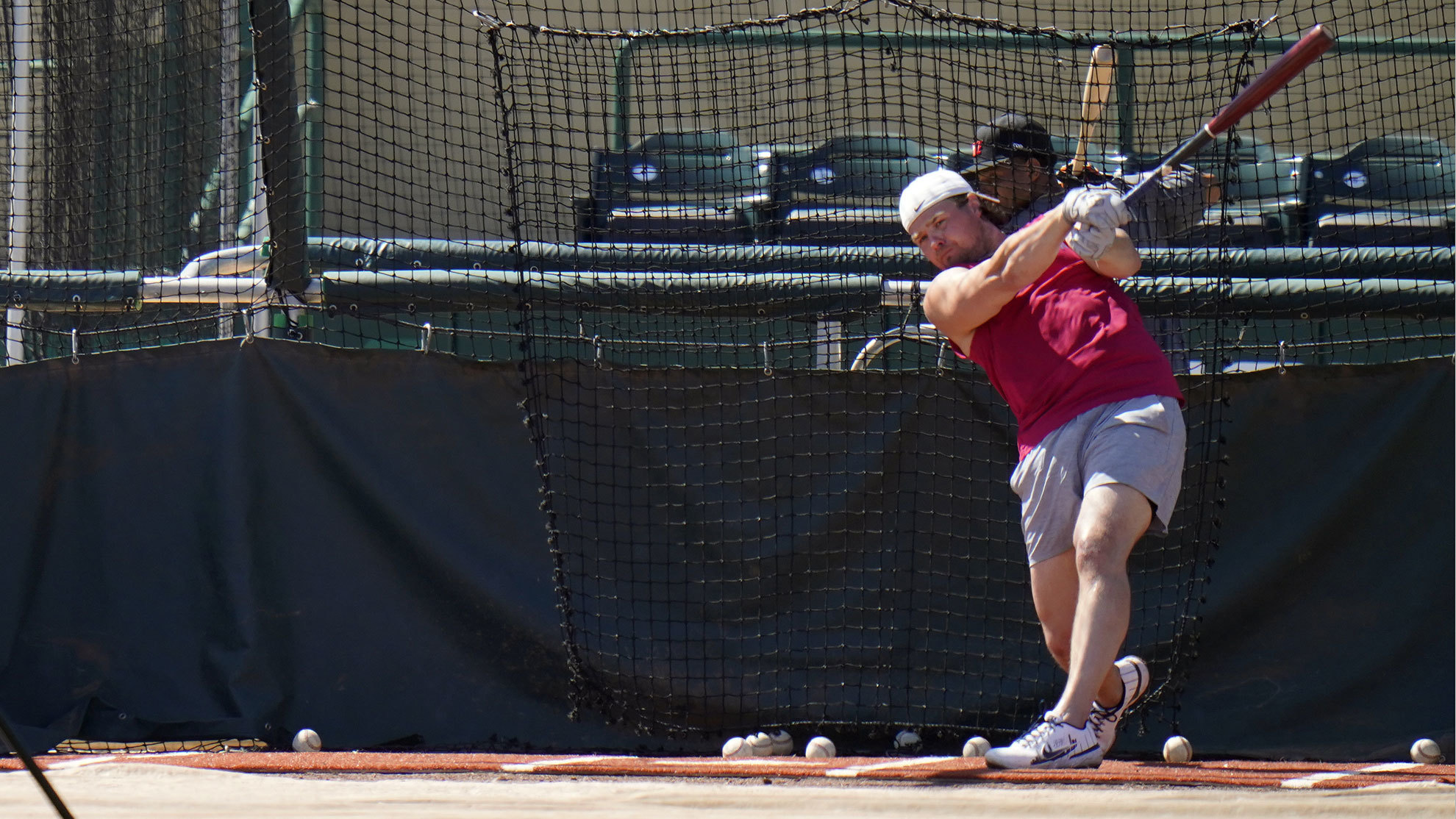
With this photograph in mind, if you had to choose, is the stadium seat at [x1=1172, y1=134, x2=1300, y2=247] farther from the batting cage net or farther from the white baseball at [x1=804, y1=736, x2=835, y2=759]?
the white baseball at [x1=804, y1=736, x2=835, y2=759]

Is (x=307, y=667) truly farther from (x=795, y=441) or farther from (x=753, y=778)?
(x=753, y=778)

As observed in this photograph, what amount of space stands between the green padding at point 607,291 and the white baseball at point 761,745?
155cm

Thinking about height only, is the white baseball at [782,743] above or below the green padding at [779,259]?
below

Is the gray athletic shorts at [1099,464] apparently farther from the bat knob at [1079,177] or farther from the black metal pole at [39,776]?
the black metal pole at [39,776]

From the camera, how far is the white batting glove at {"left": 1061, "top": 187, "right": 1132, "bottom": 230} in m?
3.57

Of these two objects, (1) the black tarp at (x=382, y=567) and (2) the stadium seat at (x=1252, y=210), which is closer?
(1) the black tarp at (x=382, y=567)

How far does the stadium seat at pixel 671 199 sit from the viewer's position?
5883mm

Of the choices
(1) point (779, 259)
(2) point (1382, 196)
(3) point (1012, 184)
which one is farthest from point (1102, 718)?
(2) point (1382, 196)

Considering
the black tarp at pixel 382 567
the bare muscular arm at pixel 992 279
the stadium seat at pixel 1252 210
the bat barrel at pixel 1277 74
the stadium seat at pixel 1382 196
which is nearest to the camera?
the bat barrel at pixel 1277 74

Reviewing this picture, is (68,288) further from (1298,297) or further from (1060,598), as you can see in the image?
(1298,297)

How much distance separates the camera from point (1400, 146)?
6.67 m

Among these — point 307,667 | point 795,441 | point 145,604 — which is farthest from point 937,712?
point 145,604

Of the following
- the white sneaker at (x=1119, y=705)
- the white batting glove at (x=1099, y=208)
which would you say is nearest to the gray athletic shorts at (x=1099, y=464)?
the white sneaker at (x=1119, y=705)

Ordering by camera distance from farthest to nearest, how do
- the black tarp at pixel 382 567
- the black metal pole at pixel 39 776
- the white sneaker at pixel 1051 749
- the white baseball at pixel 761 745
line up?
1. the black tarp at pixel 382 567
2. the white baseball at pixel 761 745
3. the white sneaker at pixel 1051 749
4. the black metal pole at pixel 39 776
